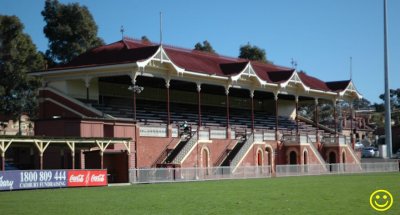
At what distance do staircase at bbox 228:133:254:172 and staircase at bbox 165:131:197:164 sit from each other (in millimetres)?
4016

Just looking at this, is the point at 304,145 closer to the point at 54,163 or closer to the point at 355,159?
the point at 355,159

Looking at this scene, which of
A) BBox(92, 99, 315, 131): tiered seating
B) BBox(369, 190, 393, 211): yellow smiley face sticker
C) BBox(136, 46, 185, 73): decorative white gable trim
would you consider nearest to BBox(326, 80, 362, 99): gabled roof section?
BBox(92, 99, 315, 131): tiered seating

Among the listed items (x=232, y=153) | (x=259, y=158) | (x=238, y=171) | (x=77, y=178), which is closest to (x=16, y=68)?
(x=232, y=153)

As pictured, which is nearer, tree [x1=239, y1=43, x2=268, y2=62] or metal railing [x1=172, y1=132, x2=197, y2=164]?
metal railing [x1=172, y1=132, x2=197, y2=164]

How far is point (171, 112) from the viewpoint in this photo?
6234 cm

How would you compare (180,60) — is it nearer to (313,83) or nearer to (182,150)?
(182,150)

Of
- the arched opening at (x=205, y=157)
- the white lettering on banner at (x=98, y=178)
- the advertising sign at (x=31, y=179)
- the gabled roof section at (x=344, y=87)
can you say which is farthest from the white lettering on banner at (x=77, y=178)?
the gabled roof section at (x=344, y=87)

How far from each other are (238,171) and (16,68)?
1148 inches

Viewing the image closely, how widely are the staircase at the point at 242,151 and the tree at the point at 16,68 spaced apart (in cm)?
2398

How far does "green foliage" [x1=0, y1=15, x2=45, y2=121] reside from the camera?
70750 mm

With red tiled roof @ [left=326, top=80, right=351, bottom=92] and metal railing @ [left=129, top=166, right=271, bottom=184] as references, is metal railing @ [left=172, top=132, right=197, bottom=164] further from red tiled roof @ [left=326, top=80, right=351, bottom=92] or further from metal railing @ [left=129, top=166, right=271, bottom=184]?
red tiled roof @ [left=326, top=80, right=351, bottom=92]

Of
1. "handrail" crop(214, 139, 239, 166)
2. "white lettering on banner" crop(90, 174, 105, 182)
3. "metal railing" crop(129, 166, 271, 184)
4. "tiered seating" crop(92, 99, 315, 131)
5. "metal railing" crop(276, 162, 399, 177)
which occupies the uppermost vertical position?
"tiered seating" crop(92, 99, 315, 131)

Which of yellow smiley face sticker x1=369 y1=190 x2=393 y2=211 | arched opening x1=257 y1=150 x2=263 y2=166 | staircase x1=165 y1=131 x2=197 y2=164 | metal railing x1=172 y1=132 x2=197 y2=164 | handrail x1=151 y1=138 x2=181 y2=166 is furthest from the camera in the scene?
arched opening x1=257 y1=150 x2=263 y2=166

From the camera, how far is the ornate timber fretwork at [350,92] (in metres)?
80.9
